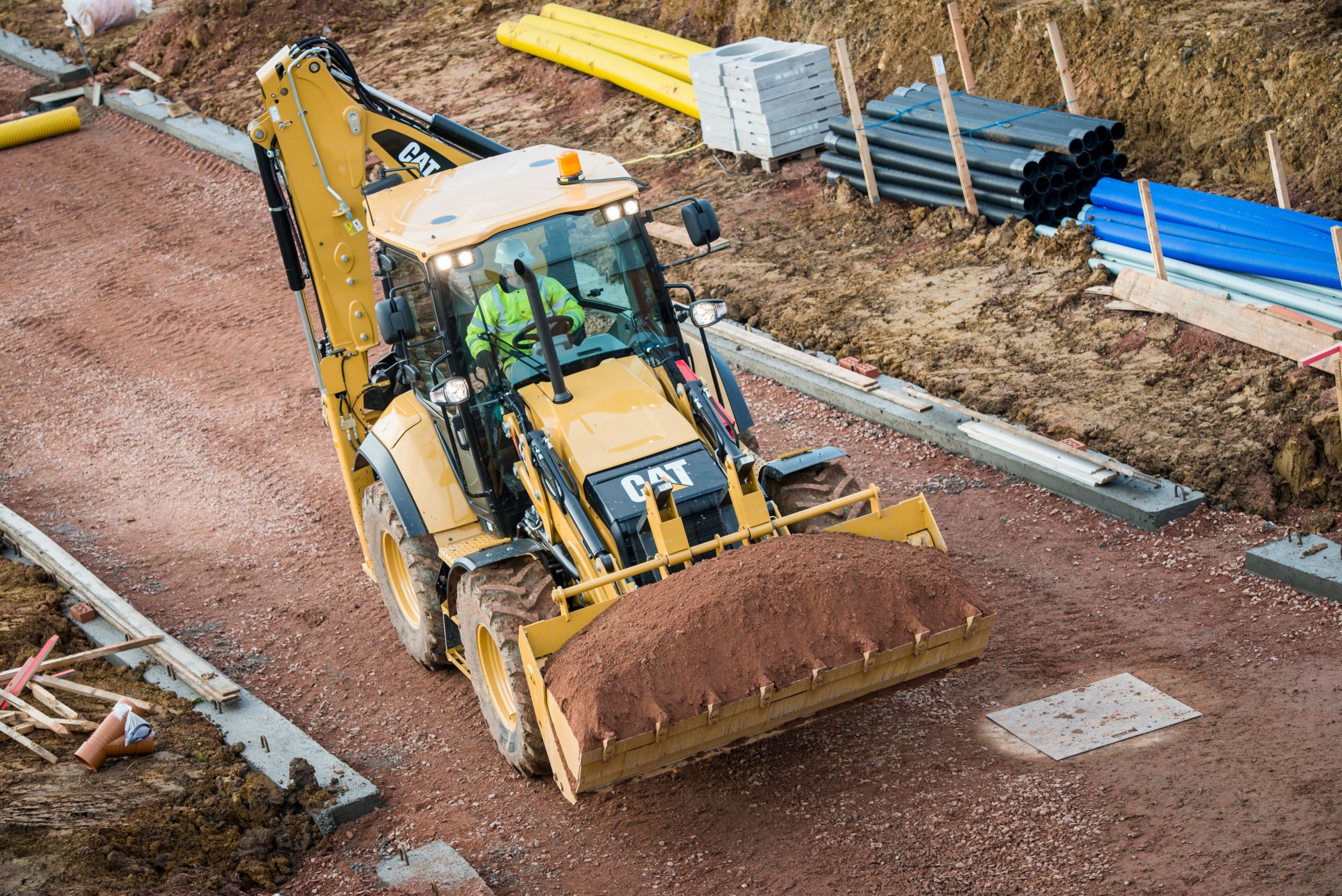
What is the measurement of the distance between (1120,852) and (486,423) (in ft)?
13.5

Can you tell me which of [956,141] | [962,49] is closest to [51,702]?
[956,141]

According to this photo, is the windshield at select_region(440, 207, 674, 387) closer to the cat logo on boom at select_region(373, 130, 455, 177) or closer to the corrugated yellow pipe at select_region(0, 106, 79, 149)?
the cat logo on boom at select_region(373, 130, 455, 177)

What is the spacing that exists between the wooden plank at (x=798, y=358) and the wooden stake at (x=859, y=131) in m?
3.00

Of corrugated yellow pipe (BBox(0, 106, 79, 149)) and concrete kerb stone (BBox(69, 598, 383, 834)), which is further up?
corrugated yellow pipe (BBox(0, 106, 79, 149))

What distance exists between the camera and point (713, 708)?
605 cm

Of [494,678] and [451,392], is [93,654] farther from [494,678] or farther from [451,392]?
[451,392]

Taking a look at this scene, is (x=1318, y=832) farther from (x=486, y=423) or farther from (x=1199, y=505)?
(x=486, y=423)

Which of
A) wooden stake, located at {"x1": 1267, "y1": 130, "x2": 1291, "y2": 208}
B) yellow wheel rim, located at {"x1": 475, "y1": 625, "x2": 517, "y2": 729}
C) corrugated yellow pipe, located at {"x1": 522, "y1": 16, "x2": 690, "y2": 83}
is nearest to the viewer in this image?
yellow wheel rim, located at {"x1": 475, "y1": 625, "x2": 517, "y2": 729}

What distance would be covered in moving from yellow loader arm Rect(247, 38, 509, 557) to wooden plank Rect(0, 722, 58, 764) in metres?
2.50

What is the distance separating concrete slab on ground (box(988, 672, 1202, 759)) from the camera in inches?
277

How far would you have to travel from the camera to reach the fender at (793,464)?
7.55m

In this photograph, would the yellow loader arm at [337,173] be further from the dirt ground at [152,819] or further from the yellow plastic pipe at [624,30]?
the yellow plastic pipe at [624,30]

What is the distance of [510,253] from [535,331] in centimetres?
48

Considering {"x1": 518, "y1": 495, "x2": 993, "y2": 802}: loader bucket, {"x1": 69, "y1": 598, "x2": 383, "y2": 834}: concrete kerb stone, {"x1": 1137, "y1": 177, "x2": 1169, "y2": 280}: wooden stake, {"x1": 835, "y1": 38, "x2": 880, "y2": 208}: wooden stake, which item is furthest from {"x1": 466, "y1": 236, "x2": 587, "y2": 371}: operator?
{"x1": 835, "y1": 38, "x2": 880, "y2": 208}: wooden stake
